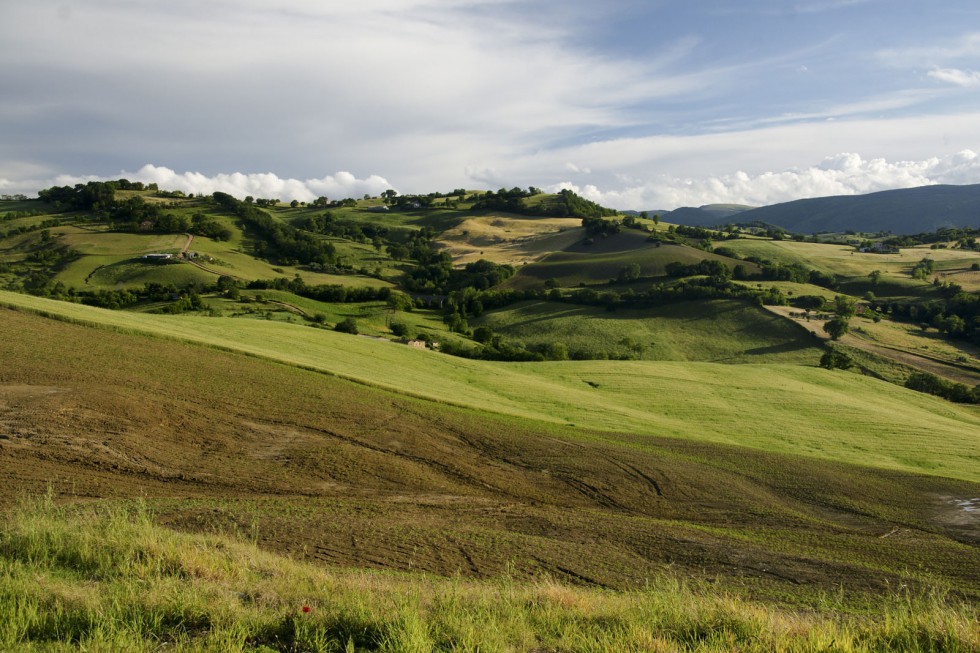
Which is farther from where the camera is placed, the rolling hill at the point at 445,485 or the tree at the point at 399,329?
the tree at the point at 399,329

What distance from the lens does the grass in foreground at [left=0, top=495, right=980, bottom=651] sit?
8.00m

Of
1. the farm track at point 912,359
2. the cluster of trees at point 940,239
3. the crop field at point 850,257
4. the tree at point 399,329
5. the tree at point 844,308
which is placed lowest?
the farm track at point 912,359

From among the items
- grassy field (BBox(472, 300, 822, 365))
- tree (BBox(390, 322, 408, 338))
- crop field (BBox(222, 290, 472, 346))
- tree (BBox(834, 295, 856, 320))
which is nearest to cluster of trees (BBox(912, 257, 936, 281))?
tree (BBox(834, 295, 856, 320))

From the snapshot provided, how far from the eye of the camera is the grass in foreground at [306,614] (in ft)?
26.2

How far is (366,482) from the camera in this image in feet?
70.1

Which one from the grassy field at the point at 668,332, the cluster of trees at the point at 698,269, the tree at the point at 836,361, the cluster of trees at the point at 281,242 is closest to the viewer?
the tree at the point at 836,361

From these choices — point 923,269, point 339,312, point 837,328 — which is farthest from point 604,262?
point 923,269

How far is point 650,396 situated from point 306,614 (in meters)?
39.8

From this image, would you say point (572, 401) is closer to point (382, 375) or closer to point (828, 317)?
point (382, 375)

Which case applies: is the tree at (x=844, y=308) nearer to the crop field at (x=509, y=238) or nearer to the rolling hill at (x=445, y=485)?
the rolling hill at (x=445, y=485)

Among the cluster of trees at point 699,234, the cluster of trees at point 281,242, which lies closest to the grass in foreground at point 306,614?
the cluster of trees at point 281,242

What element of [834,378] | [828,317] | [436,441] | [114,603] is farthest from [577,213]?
[114,603]

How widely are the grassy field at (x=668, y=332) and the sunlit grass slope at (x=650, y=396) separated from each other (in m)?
25.5

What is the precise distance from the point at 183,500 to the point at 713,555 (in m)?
16.3
